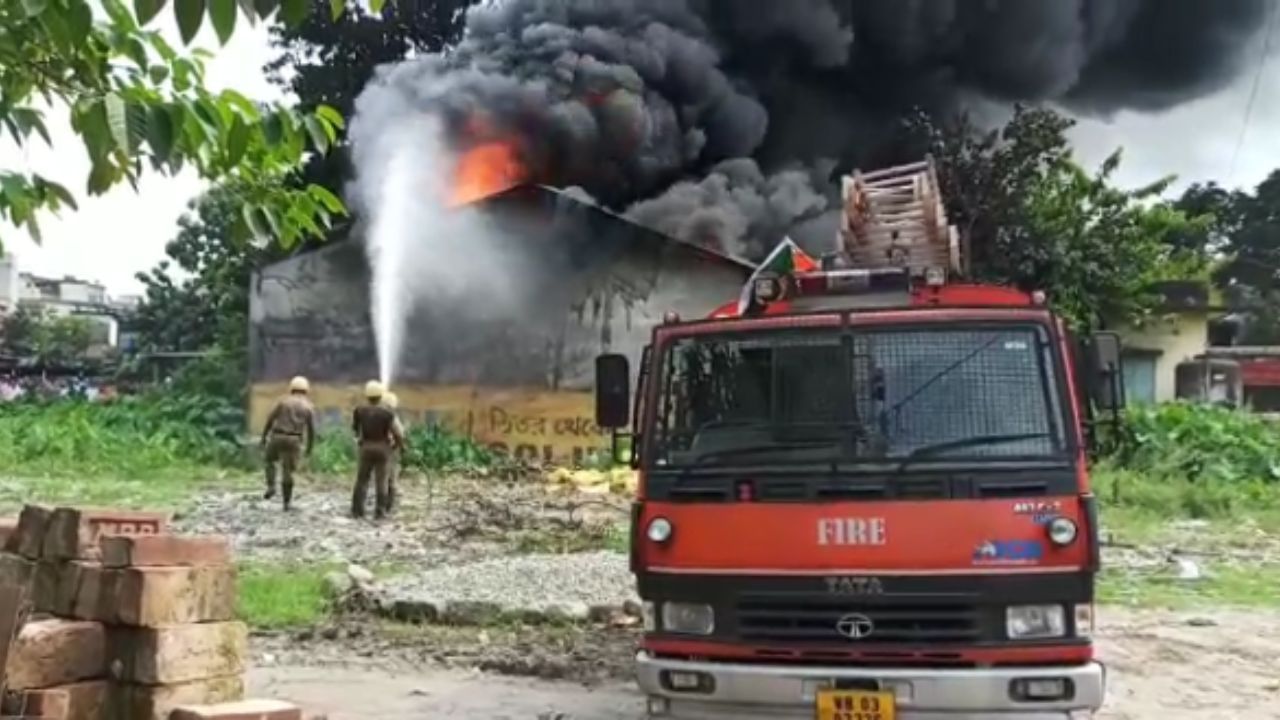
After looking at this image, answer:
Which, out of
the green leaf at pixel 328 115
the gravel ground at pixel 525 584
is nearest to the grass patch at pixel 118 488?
the gravel ground at pixel 525 584

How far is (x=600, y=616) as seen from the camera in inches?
364

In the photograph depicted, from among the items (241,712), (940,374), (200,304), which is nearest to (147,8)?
(241,712)

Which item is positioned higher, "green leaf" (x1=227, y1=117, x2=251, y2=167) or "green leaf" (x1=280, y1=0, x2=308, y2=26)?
"green leaf" (x1=280, y1=0, x2=308, y2=26)

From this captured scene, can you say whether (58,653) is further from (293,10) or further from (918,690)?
(293,10)

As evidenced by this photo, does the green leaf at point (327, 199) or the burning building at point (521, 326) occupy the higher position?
the burning building at point (521, 326)

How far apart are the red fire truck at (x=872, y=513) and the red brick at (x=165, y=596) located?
1638mm

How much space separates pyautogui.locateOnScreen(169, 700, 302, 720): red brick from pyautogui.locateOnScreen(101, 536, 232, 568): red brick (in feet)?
1.75

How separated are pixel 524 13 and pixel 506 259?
9244 millimetres

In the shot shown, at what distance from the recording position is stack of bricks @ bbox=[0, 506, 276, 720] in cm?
464

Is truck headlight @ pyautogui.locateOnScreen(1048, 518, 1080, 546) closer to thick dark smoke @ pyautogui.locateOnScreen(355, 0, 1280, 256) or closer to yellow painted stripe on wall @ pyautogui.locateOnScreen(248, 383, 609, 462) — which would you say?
yellow painted stripe on wall @ pyautogui.locateOnScreen(248, 383, 609, 462)

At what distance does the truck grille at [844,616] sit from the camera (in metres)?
5.04

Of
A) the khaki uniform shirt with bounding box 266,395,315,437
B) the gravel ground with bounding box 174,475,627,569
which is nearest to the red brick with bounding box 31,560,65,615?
the gravel ground with bounding box 174,475,627,569

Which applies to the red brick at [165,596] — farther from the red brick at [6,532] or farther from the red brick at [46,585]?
the red brick at [6,532]

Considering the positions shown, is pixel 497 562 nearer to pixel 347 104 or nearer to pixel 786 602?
pixel 786 602
